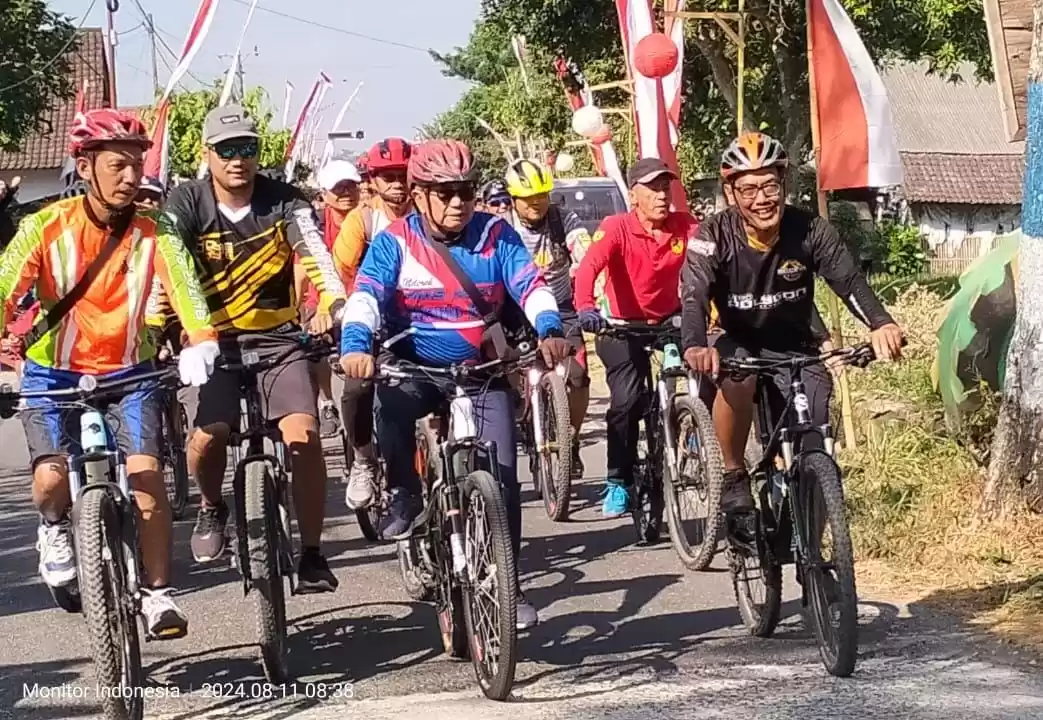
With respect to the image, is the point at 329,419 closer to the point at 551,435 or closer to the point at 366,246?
the point at 551,435

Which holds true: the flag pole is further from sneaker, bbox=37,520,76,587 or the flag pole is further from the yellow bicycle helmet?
sneaker, bbox=37,520,76,587

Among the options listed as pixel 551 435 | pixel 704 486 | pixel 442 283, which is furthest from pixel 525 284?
pixel 551 435

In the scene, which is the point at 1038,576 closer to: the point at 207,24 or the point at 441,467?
the point at 441,467

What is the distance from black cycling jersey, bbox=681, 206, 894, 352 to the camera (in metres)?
6.64

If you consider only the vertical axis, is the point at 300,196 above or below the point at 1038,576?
above

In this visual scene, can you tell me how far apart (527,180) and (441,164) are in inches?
154

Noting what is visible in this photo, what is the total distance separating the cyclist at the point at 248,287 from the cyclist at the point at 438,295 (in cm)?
28

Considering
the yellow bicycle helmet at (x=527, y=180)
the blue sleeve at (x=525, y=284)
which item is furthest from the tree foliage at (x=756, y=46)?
the blue sleeve at (x=525, y=284)

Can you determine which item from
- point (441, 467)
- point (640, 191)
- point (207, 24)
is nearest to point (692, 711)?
point (441, 467)

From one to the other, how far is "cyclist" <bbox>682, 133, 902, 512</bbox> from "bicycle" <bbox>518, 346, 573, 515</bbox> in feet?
8.40

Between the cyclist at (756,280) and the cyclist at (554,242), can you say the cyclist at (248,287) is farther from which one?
the cyclist at (554,242)

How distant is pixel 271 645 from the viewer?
6.03 meters

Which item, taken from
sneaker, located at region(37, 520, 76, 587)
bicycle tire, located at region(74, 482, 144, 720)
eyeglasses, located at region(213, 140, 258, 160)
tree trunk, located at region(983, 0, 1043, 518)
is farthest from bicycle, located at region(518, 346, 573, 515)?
bicycle tire, located at region(74, 482, 144, 720)

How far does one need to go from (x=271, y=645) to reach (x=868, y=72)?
16.4ft
